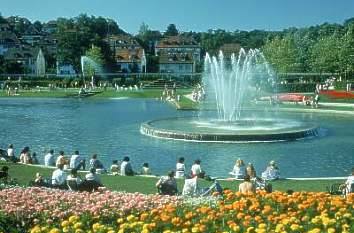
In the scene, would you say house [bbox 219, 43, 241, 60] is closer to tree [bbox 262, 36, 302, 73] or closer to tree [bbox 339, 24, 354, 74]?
tree [bbox 262, 36, 302, 73]

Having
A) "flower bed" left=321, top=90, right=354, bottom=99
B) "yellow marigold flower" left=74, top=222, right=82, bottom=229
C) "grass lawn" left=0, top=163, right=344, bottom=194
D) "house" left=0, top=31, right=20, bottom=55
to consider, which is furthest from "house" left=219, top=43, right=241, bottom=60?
"yellow marigold flower" left=74, top=222, right=82, bottom=229

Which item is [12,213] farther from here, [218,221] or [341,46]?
[341,46]

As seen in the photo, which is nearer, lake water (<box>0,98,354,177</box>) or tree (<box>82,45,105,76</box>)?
lake water (<box>0,98,354,177</box>)

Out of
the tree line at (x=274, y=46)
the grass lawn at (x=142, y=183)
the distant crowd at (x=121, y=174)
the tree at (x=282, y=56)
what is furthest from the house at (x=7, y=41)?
the grass lawn at (x=142, y=183)

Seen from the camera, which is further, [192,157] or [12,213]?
[192,157]

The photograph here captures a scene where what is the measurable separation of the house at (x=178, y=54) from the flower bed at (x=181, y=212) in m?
126

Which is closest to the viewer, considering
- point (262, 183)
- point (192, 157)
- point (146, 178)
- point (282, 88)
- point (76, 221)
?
point (76, 221)

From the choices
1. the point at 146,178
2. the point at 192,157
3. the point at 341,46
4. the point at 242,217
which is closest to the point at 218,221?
the point at 242,217

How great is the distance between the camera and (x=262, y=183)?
19266 millimetres

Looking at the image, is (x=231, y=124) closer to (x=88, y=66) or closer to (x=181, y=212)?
(x=181, y=212)

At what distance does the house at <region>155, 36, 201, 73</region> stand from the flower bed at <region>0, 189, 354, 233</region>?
12561cm

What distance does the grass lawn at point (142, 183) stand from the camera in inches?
766

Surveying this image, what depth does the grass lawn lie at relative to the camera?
63.8 ft

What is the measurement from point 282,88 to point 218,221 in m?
66.6
